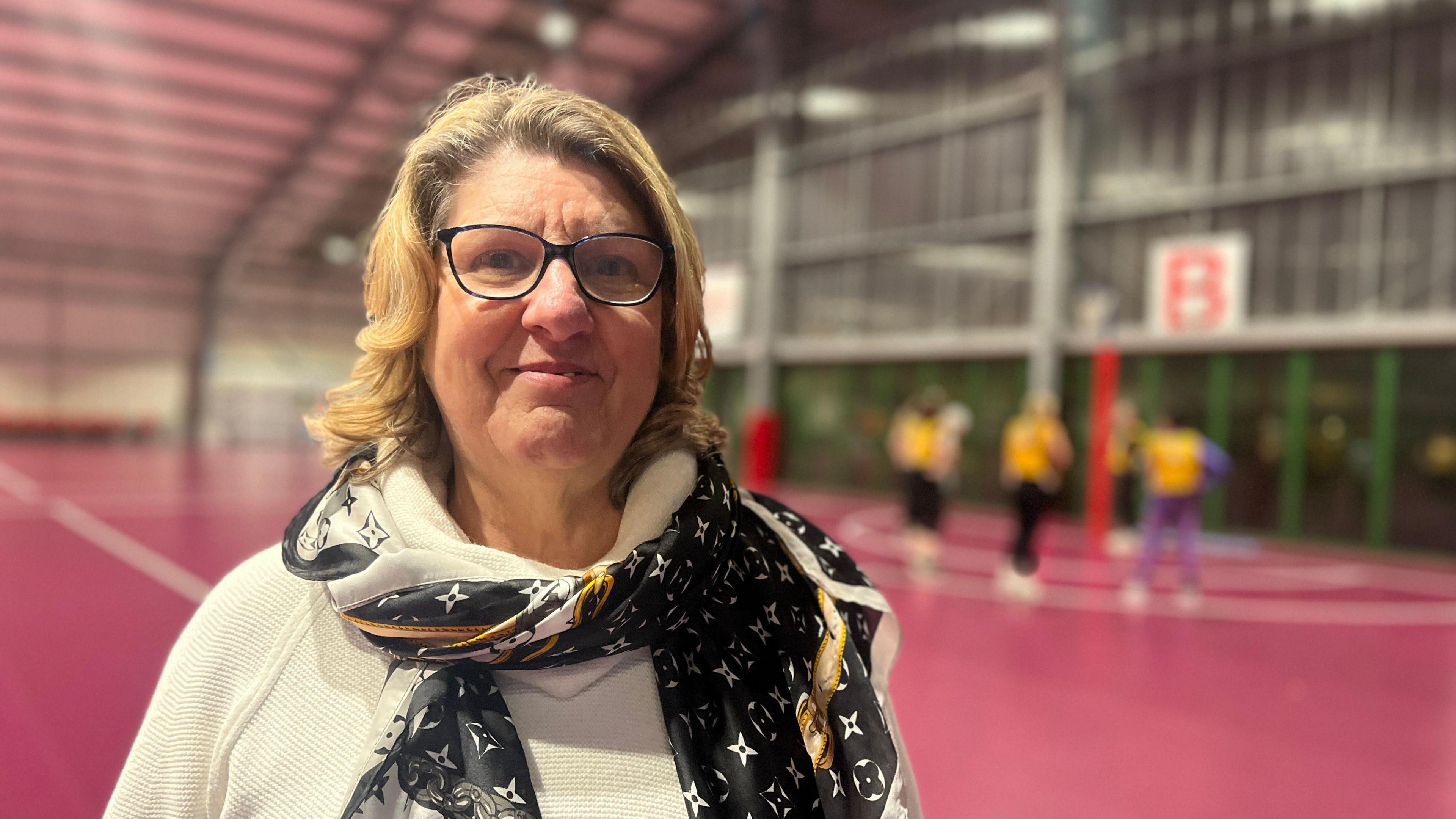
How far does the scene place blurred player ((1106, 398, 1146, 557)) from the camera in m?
12.7

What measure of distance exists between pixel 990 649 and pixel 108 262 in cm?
2161

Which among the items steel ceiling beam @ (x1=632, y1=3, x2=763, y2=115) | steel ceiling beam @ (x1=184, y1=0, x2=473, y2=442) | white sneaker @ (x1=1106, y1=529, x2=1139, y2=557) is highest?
steel ceiling beam @ (x1=632, y1=3, x2=763, y2=115)

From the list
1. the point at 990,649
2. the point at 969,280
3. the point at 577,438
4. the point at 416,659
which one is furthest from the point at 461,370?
the point at 969,280

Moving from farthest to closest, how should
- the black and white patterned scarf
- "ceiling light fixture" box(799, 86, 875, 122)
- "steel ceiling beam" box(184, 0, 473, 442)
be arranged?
"ceiling light fixture" box(799, 86, 875, 122)
"steel ceiling beam" box(184, 0, 473, 442)
the black and white patterned scarf

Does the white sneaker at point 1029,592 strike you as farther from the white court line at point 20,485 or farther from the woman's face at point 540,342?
the white court line at point 20,485

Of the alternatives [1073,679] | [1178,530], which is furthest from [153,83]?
[1178,530]

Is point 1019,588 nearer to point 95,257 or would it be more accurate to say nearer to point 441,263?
point 441,263

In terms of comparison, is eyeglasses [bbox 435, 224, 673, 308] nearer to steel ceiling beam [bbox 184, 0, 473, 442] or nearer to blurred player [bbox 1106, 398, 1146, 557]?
steel ceiling beam [bbox 184, 0, 473, 442]

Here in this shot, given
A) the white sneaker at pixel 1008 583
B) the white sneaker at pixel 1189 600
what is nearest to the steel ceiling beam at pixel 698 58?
the white sneaker at pixel 1008 583

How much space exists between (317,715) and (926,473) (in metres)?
8.10

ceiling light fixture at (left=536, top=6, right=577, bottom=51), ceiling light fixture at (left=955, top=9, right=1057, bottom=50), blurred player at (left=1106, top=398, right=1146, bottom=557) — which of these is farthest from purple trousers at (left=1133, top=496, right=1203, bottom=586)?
ceiling light fixture at (left=955, top=9, right=1057, bottom=50)

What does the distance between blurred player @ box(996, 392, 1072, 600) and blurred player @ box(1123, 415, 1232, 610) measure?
0.79 meters

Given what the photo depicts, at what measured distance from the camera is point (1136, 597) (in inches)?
313

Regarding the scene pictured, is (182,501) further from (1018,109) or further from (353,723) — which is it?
(1018,109)
